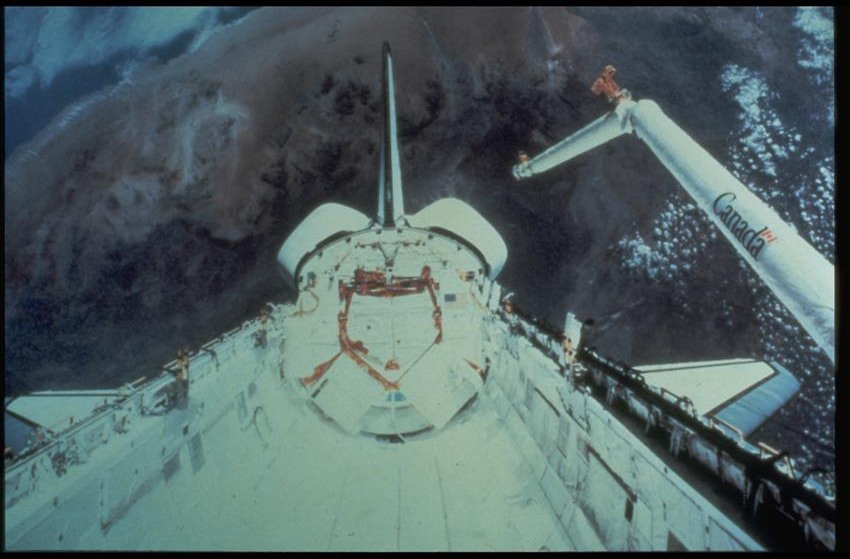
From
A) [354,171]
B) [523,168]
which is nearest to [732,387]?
[523,168]

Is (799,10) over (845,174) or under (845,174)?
over

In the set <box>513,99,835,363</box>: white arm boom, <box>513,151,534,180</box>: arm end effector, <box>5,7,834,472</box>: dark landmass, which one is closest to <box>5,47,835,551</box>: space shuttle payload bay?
<box>513,99,835,363</box>: white arm boom

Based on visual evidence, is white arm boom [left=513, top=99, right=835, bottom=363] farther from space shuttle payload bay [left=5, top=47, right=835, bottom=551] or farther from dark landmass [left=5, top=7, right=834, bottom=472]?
dark landmass [left=5, top=7, right=834, bottom=472]

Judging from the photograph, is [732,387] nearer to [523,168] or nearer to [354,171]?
[523,168]

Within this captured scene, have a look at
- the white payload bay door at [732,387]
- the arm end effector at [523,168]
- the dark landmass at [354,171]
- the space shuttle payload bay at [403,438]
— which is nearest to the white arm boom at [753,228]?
the space shuttle payload bay at [403,438]

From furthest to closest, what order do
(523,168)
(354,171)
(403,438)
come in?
(523,168) < (354,171) < (403,438)

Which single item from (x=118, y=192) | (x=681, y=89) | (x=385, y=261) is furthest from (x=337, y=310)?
(x=681, y=89)

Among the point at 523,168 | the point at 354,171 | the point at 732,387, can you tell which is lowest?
the point at 732,387

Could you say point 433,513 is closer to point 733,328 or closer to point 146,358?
point 146,358
